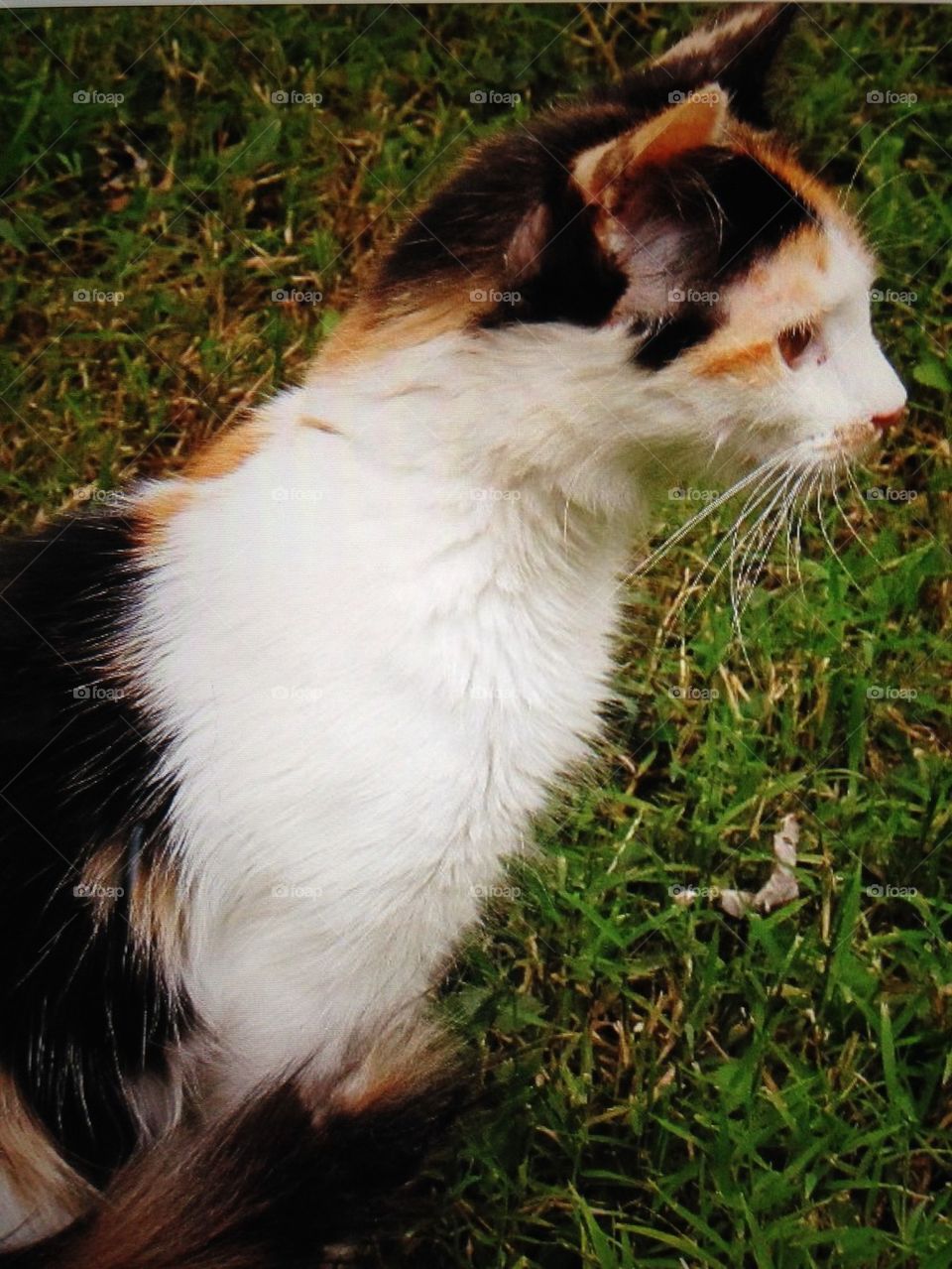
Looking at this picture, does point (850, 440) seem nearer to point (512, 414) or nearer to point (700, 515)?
point (700, 515)

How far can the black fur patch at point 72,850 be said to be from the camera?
2.92ft

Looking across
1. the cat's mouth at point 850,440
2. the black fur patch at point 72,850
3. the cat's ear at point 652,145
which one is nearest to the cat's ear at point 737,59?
the cat's ear at point 652,145

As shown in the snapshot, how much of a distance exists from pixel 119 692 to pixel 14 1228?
391mm

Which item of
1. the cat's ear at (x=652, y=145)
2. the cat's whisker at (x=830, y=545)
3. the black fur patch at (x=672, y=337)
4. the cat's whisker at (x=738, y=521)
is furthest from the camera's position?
the cat's whisker at (x=830, y=545)

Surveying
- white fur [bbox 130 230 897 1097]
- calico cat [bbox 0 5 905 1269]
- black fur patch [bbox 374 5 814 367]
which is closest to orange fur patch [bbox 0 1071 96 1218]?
calico cat [bbox 0 5 905 1269]

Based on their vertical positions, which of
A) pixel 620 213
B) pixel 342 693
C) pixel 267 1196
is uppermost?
pixel 620 213

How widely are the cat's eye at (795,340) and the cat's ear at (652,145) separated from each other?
0.49ft

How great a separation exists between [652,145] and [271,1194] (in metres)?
0.72

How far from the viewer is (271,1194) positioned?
2.84 feet

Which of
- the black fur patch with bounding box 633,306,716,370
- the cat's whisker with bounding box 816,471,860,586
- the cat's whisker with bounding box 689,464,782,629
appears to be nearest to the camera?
the black fur patch with bounding box 633,306,716,370

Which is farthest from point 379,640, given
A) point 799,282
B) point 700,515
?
point 799,282

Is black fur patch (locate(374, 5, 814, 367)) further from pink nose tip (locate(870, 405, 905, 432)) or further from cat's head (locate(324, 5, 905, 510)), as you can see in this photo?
pink nose tip (locate(870, 405, 905, 432))

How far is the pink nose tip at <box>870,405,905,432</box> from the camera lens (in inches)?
35.3

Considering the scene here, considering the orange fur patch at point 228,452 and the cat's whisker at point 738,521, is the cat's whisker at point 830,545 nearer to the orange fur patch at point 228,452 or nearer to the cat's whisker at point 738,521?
the cat's whisker at point 738,521
